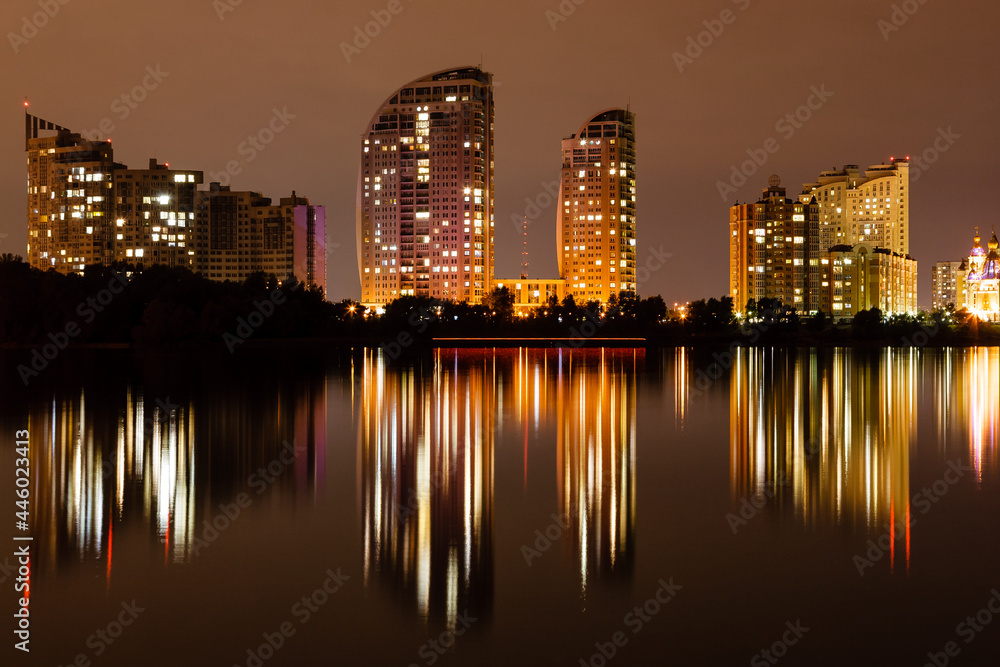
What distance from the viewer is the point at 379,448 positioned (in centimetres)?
2016

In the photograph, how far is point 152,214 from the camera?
465 ft

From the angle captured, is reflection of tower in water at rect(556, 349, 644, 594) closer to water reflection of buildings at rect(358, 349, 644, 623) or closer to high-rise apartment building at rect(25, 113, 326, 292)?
water reflection of buildings at rect(358, 349, 644, 623)

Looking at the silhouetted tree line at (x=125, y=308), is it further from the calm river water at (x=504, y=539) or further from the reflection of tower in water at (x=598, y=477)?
the calm river water at (x=504, y=539)

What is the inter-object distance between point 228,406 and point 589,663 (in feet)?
71.3

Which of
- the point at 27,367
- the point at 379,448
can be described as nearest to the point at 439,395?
the point at 379,448

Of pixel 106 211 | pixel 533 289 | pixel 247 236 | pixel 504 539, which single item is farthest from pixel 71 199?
A: pixel 504 539

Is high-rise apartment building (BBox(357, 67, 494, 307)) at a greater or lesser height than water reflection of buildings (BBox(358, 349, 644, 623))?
greater

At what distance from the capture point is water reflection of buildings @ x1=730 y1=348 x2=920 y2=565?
47.8ft

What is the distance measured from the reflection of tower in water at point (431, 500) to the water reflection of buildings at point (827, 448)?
4639 mm

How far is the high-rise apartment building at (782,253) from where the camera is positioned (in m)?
163

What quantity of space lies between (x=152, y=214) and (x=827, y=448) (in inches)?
5366

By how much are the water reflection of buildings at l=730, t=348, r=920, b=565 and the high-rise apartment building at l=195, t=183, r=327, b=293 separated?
123574mm

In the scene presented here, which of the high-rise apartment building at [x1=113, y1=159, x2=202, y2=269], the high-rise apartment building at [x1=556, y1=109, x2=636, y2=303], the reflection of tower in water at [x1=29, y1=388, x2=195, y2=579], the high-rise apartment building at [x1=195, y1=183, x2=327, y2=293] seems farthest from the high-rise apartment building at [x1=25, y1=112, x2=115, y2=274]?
the reflection of tower in water at [x1=29, y1=388, x2=195, y2=579]

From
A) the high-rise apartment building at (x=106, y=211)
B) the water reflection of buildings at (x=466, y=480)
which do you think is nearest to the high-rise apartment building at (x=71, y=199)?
the high-rise apartment building at (x=106, y=211)
